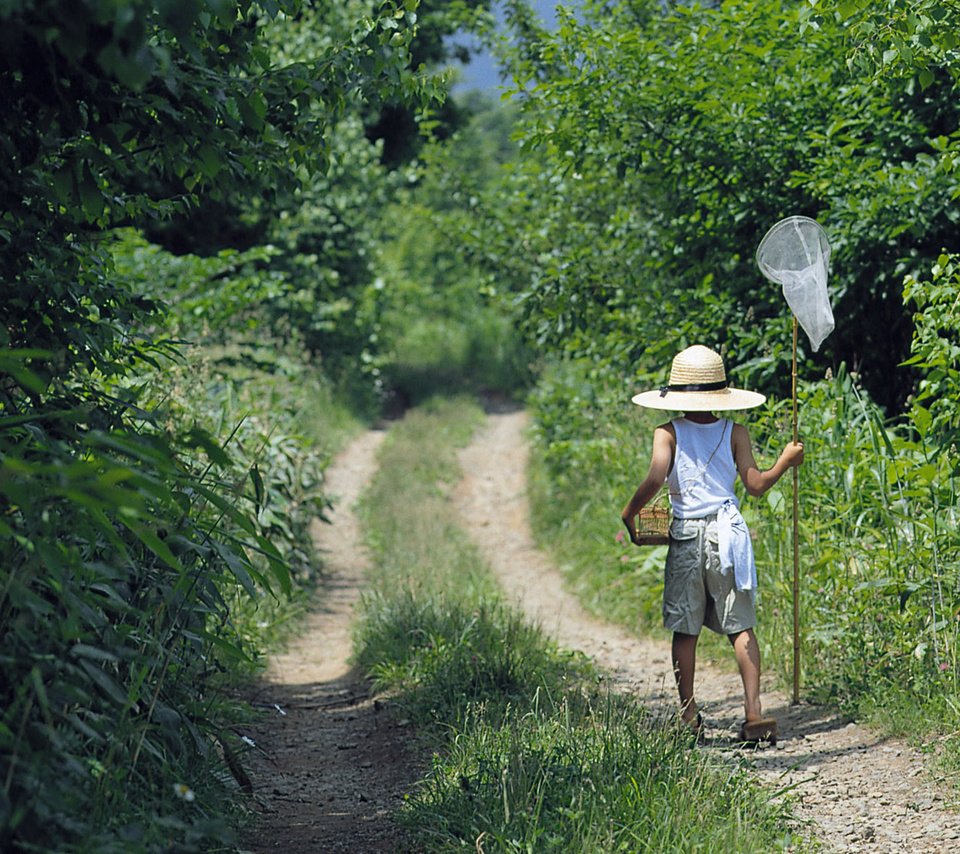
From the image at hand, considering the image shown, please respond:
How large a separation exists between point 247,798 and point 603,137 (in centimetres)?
536

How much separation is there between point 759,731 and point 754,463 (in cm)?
124

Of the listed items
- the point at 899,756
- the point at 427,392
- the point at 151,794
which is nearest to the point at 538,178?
the point at 899,756

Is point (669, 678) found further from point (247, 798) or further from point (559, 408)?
point (559, 408)

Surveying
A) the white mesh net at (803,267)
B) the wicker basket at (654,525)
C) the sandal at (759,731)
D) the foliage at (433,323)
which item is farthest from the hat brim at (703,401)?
the foliage at (433,323)

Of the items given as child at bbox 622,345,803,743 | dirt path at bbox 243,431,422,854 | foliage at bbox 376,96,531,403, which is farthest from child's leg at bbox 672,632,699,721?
foliage at bbox 376,96,531,403

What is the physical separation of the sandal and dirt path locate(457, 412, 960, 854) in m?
0.06

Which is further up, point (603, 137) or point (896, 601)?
point (603, 137)

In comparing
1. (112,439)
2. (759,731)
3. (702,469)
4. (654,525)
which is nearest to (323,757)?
(654,525)

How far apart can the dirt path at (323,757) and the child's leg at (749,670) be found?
1.55 meters

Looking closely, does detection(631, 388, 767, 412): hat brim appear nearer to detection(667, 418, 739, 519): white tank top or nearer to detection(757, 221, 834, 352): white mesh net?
detection(667, 418, 739, 519): white tank top

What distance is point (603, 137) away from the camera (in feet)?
27.8

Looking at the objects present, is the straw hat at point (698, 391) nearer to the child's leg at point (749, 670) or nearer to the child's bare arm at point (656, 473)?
the child's bare arm at point (656, 473)

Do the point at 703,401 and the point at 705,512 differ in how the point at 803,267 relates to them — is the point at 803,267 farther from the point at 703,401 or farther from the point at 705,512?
the point at 705,512

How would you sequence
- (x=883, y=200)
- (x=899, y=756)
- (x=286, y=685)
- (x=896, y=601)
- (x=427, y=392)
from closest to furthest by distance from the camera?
(x=899, y=756), (x=896, y=601), (x=883, y=200), (x=286, y=685), (x=427, y=392)
